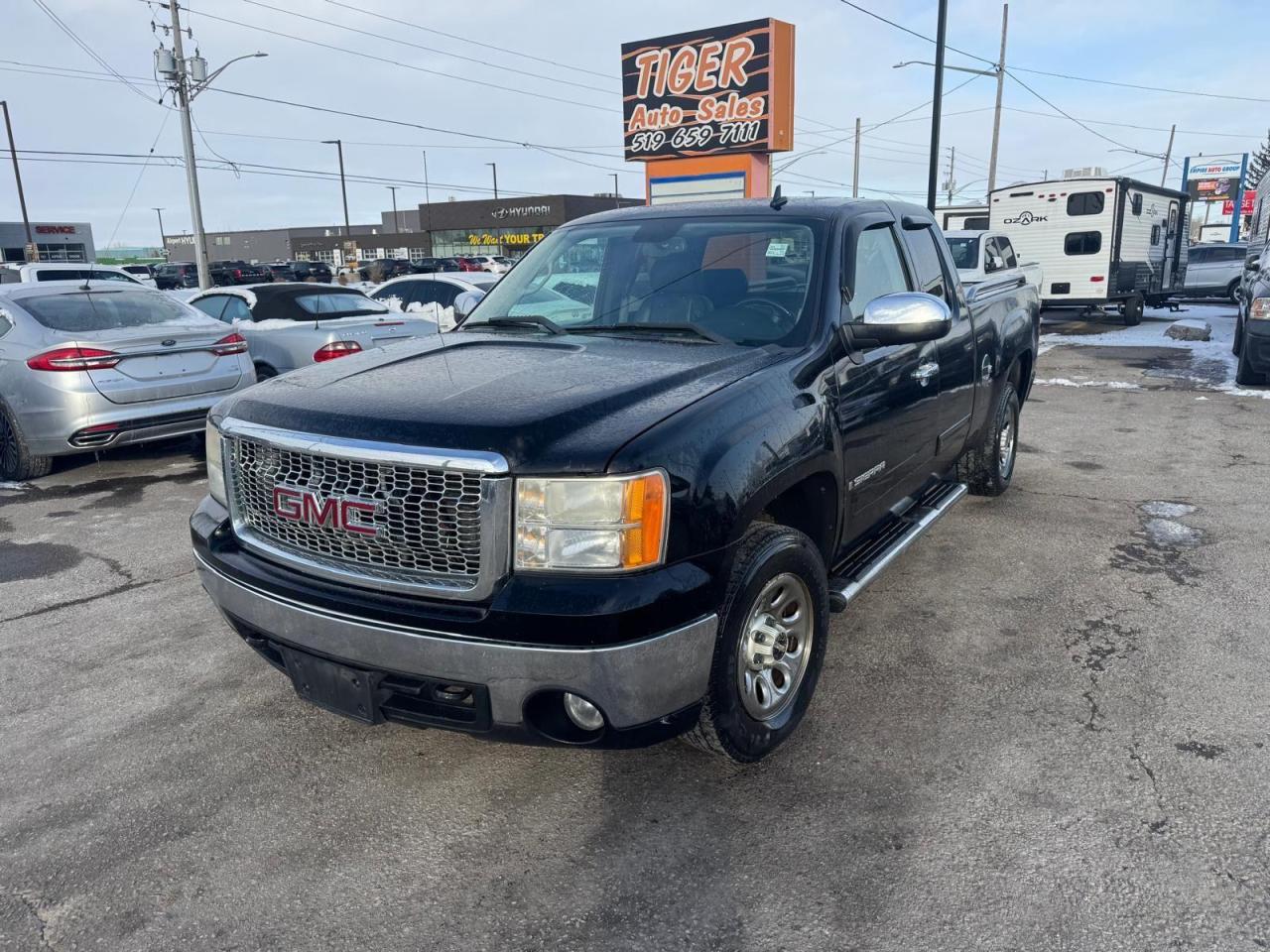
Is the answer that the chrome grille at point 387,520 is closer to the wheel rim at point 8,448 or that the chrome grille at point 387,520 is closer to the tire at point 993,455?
the tire at point 993,455

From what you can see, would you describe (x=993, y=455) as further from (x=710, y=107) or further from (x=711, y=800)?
(x=710, y=107)

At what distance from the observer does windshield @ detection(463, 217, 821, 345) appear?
11.8 ft

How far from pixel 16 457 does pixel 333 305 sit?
3.73 meters

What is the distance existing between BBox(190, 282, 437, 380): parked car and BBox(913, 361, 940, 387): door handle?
5.04 metres

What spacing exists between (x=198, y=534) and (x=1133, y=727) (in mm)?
3426

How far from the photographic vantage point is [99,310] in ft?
24.4

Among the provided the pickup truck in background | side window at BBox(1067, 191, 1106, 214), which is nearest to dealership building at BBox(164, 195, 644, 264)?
side window at BBox(1067, 191, 1106, 214)

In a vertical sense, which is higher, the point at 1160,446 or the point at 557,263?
the point at 557,263

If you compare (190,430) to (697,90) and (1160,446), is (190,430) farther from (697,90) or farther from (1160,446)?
(697,90)

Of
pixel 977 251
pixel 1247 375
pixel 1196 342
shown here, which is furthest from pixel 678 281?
pixel 1196 342

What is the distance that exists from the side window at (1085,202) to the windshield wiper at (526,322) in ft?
60.0

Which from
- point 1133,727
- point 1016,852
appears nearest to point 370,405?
point 1016,852

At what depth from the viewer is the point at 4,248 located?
219 feet

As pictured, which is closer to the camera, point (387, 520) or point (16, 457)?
point (387, 520)
